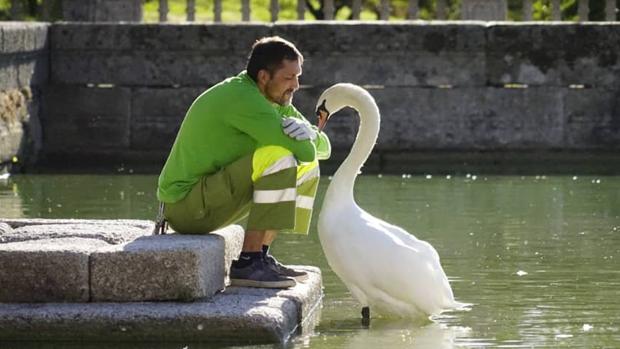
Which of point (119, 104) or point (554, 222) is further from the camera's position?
point (119, 104)

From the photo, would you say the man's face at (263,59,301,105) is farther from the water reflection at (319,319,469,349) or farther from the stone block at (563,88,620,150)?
the stone block at (563,88,620,150)

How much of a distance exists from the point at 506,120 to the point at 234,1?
1314 cm

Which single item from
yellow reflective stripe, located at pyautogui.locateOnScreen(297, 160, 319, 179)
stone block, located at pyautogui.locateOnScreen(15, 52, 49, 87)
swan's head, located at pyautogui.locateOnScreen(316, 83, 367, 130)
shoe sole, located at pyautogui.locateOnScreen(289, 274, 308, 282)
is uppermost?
swan's head, located at pyautogui.locateOnScreen(316, 83, 367, 130)

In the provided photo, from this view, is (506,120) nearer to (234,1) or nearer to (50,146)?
(50,146)

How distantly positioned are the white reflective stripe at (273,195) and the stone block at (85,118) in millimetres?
8514

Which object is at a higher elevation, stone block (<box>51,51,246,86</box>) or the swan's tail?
stone block (<box>51,51,246,86</box>)

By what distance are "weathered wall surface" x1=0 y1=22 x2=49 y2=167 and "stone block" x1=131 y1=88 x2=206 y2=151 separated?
36.1 inches

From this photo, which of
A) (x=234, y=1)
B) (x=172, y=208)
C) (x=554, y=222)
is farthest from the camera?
(x=234, y=1)

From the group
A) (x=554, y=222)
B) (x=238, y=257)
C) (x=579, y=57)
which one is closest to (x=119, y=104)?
(x=579, y=57)

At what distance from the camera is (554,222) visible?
11156 millimetres

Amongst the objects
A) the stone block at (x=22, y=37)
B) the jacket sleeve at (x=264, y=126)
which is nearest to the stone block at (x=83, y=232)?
the jacket sleeve at (x=264, y=126)

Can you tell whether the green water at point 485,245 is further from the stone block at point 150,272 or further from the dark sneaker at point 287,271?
the stone block at point 150,272

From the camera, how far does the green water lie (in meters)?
7.26

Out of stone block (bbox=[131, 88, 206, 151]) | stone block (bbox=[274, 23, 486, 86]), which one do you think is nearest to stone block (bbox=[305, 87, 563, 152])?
stone block (bbox=[274, 23, 486, 86])
